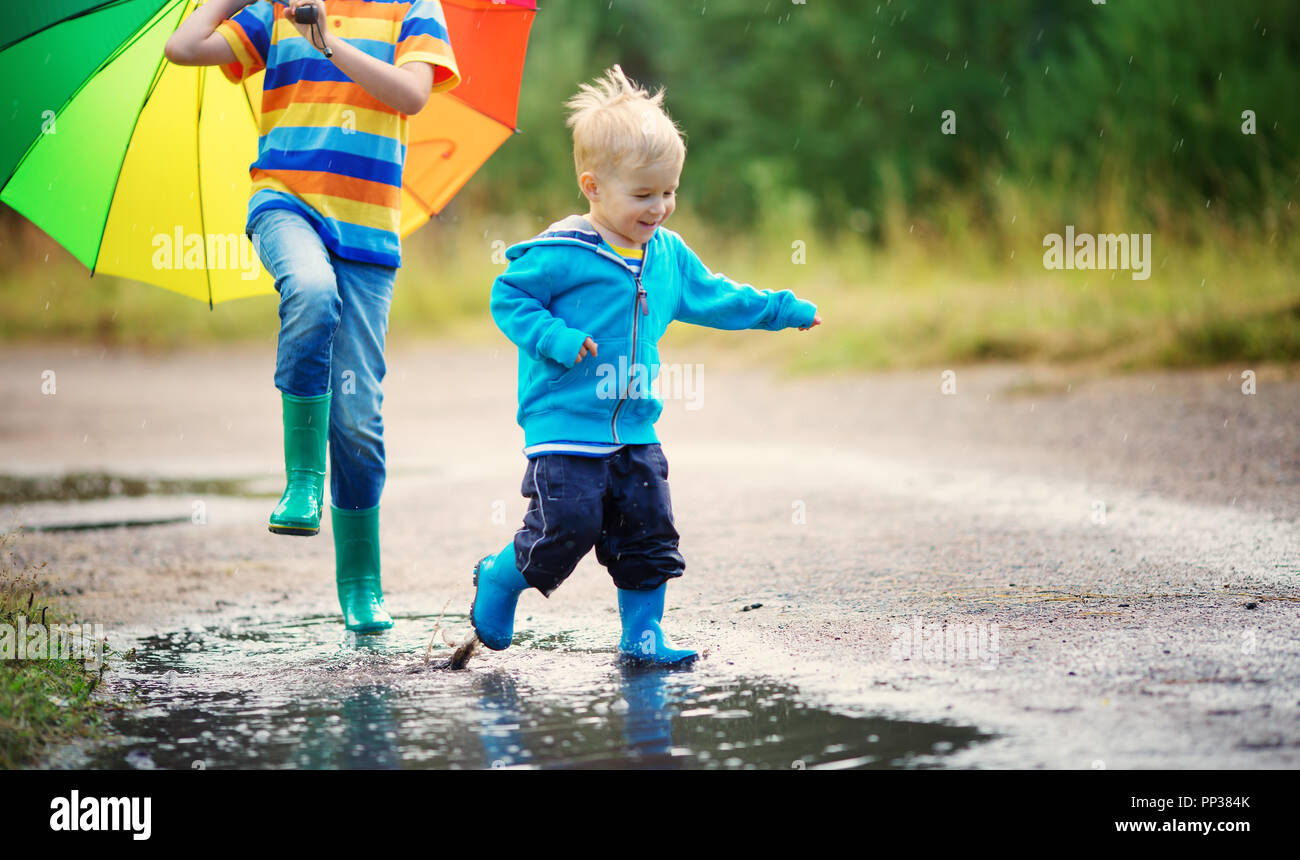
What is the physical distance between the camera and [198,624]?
14.5 feet

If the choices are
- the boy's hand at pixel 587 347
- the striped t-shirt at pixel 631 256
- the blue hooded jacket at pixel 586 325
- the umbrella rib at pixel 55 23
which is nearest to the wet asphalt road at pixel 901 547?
the blue hooded jacket at pixel 586 325

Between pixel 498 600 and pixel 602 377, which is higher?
pixel 602 377

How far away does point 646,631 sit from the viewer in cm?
364

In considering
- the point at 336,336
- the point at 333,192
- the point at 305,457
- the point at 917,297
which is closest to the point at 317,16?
the point at 333,192

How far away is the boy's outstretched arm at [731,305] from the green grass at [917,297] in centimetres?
405

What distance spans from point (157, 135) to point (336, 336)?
1.03 m

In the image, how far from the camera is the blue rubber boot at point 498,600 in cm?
362

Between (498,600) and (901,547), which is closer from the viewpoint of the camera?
(498,600)

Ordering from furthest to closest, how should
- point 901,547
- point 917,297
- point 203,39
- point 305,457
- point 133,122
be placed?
point 917,297
point 901,547
point 133,122
point 203,39
point 305,457

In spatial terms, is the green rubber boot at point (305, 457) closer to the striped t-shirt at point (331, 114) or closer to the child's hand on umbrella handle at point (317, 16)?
the striped t-shirt at point (331, 114)

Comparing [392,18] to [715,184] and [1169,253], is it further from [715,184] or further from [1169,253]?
[715,184]

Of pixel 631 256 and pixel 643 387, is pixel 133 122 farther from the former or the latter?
pixel 643 387

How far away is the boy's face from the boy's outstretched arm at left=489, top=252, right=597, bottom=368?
219mm

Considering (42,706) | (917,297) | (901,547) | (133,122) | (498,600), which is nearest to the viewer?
(42,706)
